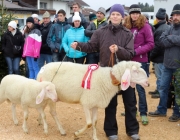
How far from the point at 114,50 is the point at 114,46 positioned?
64 millimetres

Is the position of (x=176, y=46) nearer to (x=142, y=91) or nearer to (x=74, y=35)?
(x=142, y=91)

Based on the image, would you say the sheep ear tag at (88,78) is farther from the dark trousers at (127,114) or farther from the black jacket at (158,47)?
the black jacket at (158,47)

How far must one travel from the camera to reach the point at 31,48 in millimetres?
9062

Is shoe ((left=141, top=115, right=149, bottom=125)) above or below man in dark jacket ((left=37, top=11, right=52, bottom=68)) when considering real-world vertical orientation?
below

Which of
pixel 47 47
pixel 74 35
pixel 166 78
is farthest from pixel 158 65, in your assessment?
pixel 47 47

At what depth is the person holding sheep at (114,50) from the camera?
5.15 m

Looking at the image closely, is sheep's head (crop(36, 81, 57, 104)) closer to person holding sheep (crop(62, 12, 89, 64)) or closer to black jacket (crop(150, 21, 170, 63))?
person holding sheep (crop(62, 12, 89, 64))

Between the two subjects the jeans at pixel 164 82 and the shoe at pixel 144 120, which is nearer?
the shoe at pixel 144 120

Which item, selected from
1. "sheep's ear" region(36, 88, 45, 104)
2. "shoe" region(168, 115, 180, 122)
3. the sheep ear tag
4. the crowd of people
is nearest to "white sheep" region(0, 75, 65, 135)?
"sheep's ear" region(36, 88, 45, 104)

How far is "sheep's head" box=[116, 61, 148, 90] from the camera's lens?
484 cm

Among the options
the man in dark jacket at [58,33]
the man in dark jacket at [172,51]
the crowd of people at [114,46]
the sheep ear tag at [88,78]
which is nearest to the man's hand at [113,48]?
the crowd of people at [114,46]

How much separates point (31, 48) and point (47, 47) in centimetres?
57

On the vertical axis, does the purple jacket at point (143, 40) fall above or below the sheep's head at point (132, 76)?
above

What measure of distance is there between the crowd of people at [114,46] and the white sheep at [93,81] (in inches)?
10.0
